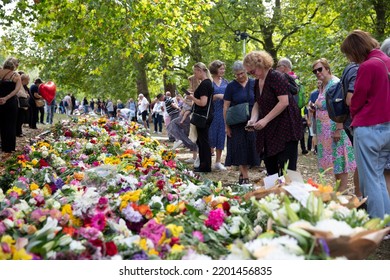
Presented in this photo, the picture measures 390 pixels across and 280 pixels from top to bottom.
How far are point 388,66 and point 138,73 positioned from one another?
25.2m

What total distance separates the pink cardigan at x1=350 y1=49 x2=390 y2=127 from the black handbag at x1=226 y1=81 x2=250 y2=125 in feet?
9.73

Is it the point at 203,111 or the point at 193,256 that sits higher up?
the point at 203,111

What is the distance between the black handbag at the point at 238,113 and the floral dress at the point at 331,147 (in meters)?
1.18

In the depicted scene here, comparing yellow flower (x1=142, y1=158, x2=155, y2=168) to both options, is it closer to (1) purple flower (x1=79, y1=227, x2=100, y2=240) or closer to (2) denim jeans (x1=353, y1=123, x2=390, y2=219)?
(2) denim jeans (x1=353, y1=123, x2=390, y2=219)

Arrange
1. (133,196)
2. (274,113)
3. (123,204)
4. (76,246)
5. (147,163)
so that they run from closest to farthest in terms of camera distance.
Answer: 1. (76,246)
2. (123,204)
3. (133,196)
4. (274,113)
5. (147,163)

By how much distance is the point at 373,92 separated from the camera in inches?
186

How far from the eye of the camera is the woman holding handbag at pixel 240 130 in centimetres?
778

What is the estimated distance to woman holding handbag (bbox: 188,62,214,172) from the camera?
8805mm

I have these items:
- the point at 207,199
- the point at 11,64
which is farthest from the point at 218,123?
the point at 207,199

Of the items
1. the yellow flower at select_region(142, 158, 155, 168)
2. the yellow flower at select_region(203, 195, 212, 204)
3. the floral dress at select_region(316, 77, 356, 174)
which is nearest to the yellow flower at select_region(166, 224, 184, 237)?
the yellow flower at select_region(203, 195, 212, 204)

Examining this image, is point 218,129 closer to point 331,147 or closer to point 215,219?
point 331,147

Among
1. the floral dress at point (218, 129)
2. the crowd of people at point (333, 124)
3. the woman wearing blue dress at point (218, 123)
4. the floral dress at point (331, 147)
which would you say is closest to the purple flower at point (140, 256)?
the crowd of people at point (333, 124)

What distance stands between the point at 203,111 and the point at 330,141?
279cm

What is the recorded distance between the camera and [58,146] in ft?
26.4
